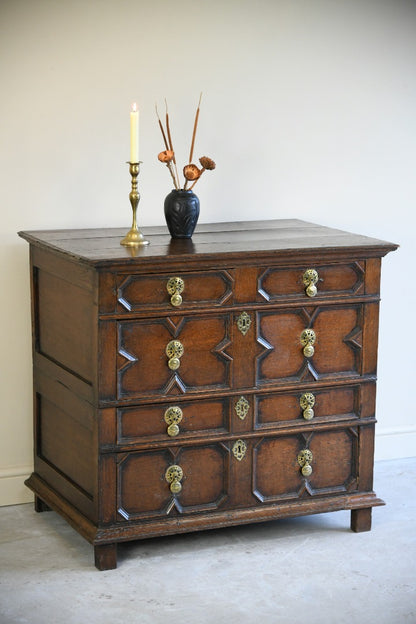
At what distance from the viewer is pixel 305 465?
345 cm

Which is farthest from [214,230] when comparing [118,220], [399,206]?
[399,206]

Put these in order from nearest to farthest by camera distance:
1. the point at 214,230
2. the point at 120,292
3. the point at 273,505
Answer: the point at 120,292
the point at 273,505
the point at 214,230

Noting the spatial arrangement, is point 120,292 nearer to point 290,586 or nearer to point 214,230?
point 214,230

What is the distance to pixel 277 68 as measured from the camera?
3881 mm

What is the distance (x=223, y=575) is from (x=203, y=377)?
1.98 ft

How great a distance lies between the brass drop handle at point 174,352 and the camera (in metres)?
3.20

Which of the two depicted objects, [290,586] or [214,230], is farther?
[214,230]

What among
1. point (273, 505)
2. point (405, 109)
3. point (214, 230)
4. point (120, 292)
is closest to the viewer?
point (120, 292)

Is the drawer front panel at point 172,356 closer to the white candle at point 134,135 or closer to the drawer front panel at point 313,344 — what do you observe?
the drawer front panel at point 313,344

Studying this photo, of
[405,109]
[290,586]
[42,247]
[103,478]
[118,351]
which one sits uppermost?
[405,109]

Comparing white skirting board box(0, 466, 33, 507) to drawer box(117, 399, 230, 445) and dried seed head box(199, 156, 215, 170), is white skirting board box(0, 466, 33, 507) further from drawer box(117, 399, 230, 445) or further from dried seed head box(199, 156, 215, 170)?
dried seed head box(199, 156, 215, 170)

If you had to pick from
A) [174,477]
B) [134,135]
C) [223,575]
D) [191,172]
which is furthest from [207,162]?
[223,575]

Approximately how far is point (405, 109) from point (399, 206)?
377 mm

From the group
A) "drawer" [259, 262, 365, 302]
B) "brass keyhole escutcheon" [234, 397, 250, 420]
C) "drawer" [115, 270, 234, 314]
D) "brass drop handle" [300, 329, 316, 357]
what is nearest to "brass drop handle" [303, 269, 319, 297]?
"drawer" [259, 262, 365, 302]
